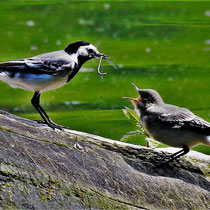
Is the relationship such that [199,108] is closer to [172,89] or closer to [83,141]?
[172,89]

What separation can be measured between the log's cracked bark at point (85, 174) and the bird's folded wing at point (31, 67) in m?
0.49

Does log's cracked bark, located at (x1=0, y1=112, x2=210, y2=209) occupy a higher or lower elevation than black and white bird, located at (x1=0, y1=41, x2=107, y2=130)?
lower

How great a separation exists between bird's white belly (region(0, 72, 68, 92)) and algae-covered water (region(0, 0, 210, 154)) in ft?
11.9

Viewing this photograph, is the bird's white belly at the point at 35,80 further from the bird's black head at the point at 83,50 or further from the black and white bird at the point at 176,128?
the black and white bird at the point at 176,128

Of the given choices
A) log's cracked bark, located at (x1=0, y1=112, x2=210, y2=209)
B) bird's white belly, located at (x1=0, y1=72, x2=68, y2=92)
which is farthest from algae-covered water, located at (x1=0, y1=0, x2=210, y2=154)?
bird's white belly, located at (x1=0, y1=72, x2=68, y2=92)

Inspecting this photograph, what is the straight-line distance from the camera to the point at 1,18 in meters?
14.9

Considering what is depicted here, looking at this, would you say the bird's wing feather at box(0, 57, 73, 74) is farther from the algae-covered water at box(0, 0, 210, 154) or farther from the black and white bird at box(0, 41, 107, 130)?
the algae-covered water at box(0, 0, 210, 154)

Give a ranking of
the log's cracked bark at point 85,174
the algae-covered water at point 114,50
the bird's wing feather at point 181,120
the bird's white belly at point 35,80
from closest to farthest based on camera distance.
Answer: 1. the log's cracked bark at point 85,174
2. the bird's wing feather at point 181,120
3. the bird's white belly at point 35,80
4. the algae-covered water at point 114,50

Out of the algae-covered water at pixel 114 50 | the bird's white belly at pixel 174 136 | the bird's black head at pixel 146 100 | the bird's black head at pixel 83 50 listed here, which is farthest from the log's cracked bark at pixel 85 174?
the algae-covered water at pixel 114 50

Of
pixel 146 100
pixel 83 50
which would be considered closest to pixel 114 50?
pixel 83 50

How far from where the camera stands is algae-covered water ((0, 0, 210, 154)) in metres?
10.3

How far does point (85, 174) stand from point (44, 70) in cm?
112

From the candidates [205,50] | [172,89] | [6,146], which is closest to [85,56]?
[6,146]

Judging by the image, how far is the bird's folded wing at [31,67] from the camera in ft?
17.6
